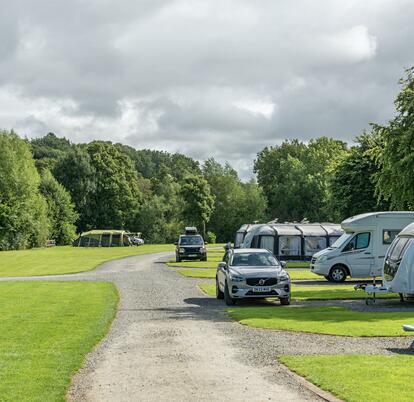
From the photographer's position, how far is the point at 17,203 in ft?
256

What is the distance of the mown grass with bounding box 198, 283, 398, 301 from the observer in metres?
22.4

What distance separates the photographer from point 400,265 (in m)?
18.2

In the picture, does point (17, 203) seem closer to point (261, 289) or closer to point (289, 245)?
point (289, 245)

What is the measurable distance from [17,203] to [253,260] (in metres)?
61.5

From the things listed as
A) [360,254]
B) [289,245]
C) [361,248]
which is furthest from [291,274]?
[289,245]

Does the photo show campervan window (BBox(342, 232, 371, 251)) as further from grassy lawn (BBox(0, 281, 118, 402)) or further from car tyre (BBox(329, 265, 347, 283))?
grassy lawn (BBox(0, 281, 118, 402))

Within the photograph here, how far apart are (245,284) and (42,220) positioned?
64151 mm

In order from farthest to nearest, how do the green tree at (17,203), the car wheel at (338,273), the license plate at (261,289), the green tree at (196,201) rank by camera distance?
1. the green tree at (196,201)
2. the green tree at (17,203)
3. the car wheel at (338,273)
4. the license plate at (261,289)

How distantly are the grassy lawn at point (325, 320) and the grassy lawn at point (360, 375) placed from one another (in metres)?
3.22

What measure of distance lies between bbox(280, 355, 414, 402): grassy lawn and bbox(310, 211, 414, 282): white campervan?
57.7 ft

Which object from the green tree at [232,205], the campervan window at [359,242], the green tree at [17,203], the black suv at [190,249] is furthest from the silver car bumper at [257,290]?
the green tree at [232,205]

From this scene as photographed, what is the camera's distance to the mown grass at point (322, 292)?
22.4 metres

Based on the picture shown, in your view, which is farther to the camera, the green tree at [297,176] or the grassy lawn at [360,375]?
the green tree at [297,176]

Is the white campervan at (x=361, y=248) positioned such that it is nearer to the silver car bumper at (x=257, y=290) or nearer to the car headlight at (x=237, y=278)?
the silver car bumper at (x=257, y=290)
